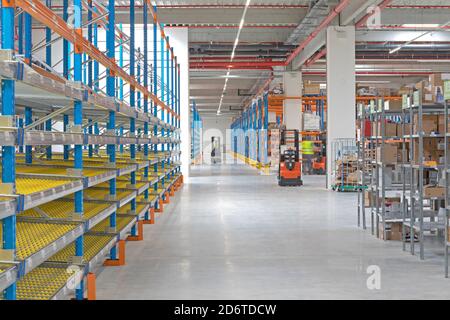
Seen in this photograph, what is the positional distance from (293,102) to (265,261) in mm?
20271

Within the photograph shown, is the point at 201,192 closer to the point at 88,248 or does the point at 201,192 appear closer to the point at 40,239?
the point at 88,248

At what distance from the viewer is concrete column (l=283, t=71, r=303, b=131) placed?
27.4 m

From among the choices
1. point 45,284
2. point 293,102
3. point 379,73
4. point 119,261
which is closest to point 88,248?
point 119,261

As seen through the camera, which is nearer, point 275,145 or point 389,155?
point 389,155

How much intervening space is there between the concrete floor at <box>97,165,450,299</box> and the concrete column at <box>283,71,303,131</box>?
47.6ft

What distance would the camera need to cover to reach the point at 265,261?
25.3 feet

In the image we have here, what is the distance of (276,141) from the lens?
2862 cm

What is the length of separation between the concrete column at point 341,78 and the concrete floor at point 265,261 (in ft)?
19.5

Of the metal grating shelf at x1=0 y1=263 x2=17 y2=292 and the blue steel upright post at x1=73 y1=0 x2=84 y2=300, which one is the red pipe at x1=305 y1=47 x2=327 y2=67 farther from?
the metal grating shelf at x1=0 y1=263 x2=17 y2=292

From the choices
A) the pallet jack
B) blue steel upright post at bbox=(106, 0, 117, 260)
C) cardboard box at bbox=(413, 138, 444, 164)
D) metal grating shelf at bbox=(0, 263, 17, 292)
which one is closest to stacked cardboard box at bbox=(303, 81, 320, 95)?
the pallet jack

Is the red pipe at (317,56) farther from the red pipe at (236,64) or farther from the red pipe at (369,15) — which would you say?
the red pipe at (369,15)

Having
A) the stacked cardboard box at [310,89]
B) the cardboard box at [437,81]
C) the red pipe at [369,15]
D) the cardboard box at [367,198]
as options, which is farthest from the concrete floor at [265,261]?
the stacked cardboard box at [310,89]

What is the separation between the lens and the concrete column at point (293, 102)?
2738 centimetres
